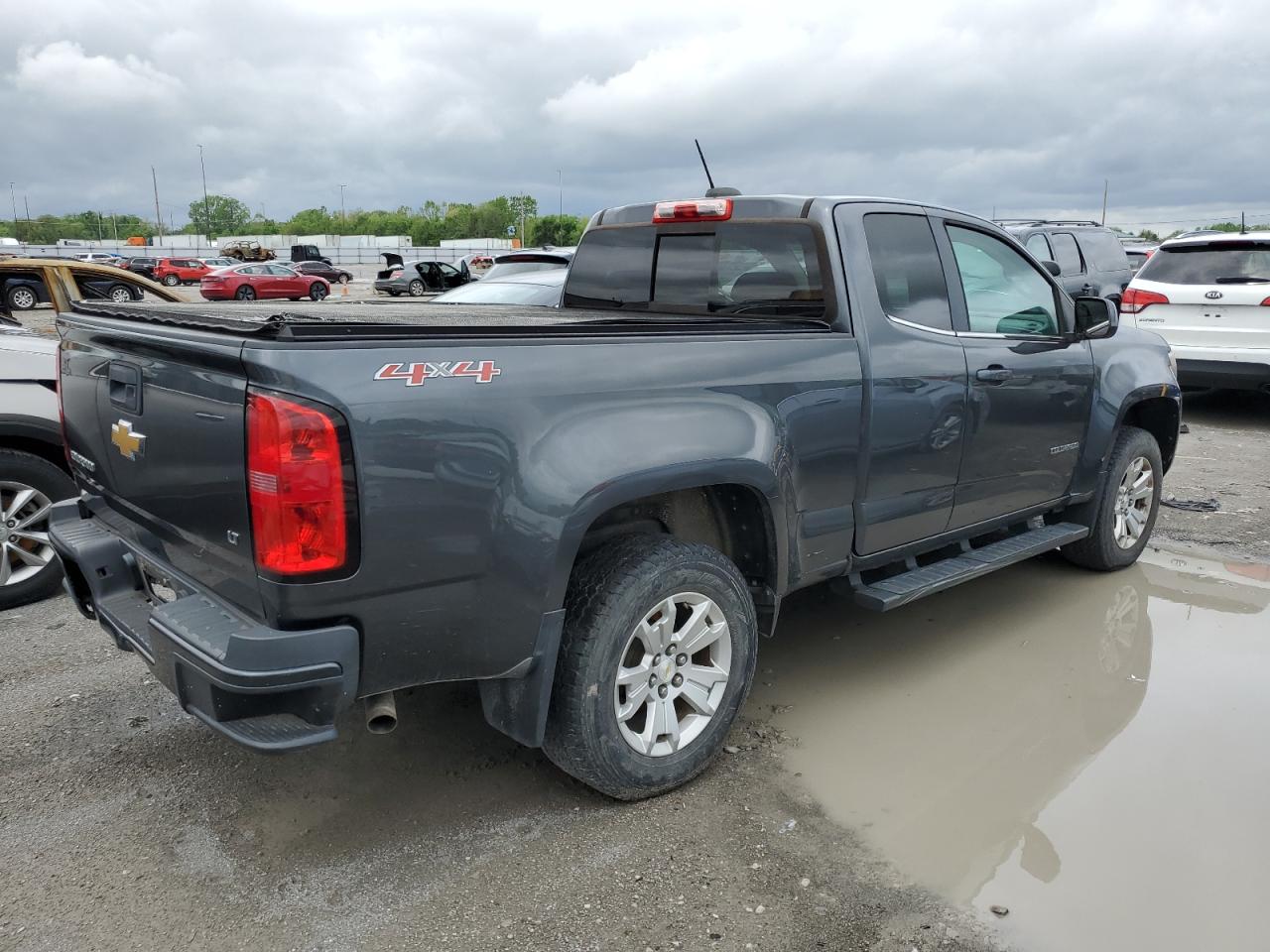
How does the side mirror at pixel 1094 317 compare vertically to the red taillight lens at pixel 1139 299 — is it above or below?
above

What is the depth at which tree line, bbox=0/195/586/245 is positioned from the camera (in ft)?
432

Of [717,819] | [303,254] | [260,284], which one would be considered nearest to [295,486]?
[717,819]

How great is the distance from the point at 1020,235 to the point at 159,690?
10.5 m

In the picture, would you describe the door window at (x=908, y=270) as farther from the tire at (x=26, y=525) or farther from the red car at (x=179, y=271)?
the red car at (x=179, y=271)

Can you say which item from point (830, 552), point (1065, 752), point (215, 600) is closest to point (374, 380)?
point (215, 600)

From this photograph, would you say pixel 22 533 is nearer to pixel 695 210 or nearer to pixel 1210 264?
pixel 695 210

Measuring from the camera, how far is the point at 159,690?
13.2ft

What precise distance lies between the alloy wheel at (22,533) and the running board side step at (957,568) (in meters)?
3.79

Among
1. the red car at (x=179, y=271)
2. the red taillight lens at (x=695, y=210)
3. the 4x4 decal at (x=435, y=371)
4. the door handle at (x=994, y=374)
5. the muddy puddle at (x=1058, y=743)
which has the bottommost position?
the red car at (x=179, y=271)

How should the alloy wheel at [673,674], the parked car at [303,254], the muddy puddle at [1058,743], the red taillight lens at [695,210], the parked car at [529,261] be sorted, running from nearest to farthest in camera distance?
1. the muddy puddle at [1058,743]
2. the alloy wheel at [673,674]
3. the red taillight lens at [695,210]
4. the parked car at [529,261]
5. the parked car at [303,254]

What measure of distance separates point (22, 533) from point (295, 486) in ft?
10.6

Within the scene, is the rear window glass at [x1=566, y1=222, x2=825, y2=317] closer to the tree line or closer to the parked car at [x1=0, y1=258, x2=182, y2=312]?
the parked car at [x1=0, y1=258, x2=182, y2=312]

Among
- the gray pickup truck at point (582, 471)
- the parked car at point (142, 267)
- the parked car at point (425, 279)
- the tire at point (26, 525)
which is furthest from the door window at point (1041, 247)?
the parked car at point (142, 267)

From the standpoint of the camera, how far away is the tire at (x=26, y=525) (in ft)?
15.6
